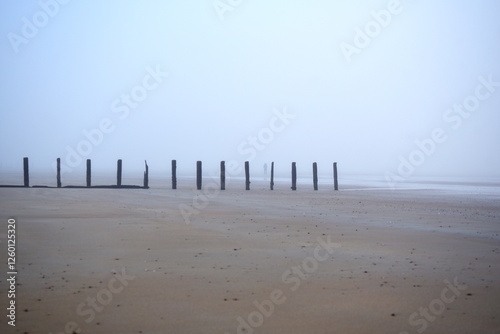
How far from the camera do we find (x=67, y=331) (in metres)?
4.66

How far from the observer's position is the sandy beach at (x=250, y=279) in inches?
197

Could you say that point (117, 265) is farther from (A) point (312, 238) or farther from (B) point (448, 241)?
(B) point (448, 241)

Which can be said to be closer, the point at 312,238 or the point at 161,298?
the point at 161,298

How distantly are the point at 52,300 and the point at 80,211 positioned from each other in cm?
1125

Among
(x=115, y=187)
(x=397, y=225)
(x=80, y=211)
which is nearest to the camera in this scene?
(x=397, y=225)

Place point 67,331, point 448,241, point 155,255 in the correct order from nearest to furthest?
point 67,331 → point 155,255 → point 448,241

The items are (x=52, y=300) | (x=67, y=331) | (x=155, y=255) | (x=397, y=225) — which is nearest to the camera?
(x=67, y=331)

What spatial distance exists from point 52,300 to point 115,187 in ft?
102

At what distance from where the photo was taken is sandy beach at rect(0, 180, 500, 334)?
197 inches

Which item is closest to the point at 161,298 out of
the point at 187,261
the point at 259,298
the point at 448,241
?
the point at 259,298

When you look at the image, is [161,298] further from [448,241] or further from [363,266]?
[448,241]

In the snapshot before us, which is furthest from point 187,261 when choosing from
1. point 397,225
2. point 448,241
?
point 397,225

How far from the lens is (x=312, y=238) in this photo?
10.9 meters

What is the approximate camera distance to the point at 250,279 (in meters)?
6.78
